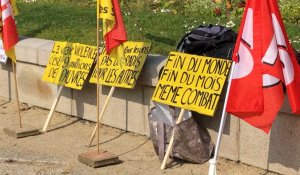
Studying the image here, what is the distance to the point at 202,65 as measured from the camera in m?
7.17

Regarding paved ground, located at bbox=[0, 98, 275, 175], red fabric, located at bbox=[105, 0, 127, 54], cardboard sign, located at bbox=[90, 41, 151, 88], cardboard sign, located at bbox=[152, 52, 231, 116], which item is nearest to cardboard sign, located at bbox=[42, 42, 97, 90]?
cardboard sign, located at bbox=[90, 41, 151, 88]

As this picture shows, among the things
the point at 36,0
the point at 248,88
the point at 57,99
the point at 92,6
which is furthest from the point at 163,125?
the point at 36,0

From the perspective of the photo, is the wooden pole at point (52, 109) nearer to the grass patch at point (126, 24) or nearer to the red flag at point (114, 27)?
the grass patch at point (126, 24)

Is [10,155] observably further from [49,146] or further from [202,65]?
[202,65]

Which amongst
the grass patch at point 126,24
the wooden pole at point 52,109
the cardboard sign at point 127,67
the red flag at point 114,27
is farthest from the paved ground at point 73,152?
the grass patch at point 126,24

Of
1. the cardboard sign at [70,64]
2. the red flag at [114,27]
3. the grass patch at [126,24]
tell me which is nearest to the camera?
the red flag at [114,27]

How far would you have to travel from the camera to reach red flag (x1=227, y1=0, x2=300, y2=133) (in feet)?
19.5

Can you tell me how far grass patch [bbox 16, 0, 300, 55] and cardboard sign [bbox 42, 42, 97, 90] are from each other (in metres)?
0.90

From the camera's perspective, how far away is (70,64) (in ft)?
29.5

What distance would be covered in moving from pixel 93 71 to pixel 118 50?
1.29 m

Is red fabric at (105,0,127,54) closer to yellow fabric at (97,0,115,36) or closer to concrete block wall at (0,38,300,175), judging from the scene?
yellow fabric at (97,0,115,36)

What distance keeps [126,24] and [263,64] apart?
542 centimetres

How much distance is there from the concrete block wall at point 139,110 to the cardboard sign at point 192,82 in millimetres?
252

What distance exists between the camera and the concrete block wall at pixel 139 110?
6617 mm
